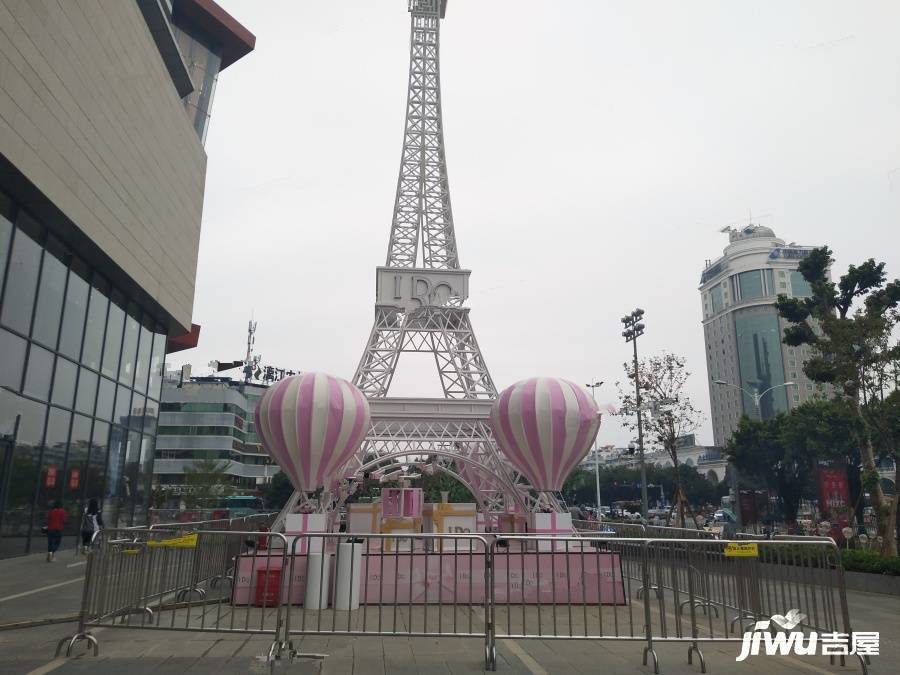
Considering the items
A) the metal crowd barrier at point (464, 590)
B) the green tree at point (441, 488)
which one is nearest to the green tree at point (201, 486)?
the green tree at point (441, 488)

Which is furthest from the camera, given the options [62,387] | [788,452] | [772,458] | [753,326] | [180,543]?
[753,326]

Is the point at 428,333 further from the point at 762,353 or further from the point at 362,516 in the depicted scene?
the point at 762,353

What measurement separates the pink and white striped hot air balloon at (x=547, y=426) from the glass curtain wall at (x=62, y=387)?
40.5 ft

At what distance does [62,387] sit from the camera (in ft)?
60.4

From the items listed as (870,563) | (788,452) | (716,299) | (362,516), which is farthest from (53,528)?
(716,299)

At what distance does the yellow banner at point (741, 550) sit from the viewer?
25.1 ft

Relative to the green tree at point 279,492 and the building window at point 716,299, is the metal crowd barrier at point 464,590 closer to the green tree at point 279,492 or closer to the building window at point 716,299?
the green tree at point 279,492

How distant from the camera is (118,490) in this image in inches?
898

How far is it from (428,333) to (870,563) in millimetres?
26105

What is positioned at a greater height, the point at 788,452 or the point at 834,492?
the point at 788,452

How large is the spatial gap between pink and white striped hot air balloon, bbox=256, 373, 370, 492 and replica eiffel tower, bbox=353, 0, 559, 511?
6533 mm

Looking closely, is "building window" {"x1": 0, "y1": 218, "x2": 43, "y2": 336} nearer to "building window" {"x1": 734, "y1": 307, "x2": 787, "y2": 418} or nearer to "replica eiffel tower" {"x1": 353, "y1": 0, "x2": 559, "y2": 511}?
"replica eiffel tower" {"x1": 353, "y1": 0, "x2": 559, "y2": 511}

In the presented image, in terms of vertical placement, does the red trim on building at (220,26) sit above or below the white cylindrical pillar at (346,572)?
above

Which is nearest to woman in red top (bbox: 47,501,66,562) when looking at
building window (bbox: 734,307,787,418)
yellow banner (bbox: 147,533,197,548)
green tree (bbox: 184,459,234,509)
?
yellow banner (bbox: 147,533,197,548)
